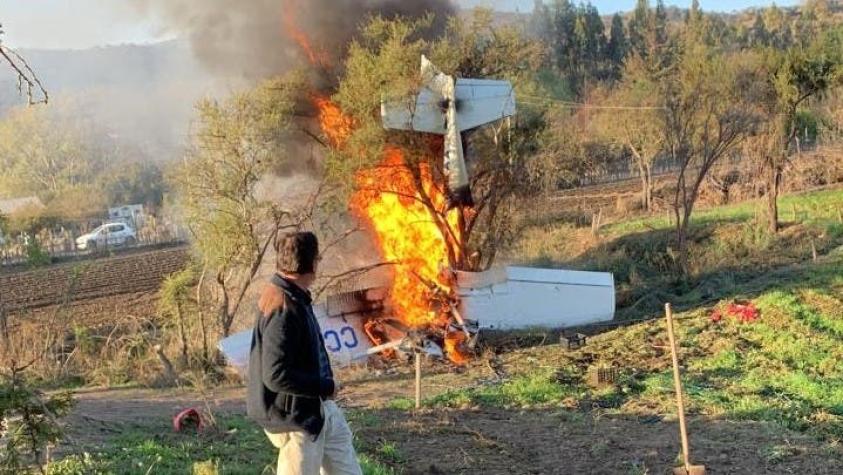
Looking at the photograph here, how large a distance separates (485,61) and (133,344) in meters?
8.32

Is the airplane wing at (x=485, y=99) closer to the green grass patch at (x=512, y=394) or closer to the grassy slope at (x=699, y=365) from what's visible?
the grassy slope at (x=699, y=365)

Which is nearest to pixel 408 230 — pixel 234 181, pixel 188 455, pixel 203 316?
pixel 234 181

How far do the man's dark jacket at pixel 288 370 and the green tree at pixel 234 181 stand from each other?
1033 centimetres

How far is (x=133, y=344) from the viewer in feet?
45.5

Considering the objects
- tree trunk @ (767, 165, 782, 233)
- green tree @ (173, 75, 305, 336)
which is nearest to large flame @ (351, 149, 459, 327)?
green tree @ (173, 75, 305, 336)

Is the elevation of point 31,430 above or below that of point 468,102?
below

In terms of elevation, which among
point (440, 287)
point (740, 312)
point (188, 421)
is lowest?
point (740, 312)

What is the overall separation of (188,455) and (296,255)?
3301 millimetres

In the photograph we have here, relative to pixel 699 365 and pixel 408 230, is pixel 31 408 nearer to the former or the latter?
pixel 699 365

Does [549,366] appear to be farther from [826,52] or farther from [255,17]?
[826,52]

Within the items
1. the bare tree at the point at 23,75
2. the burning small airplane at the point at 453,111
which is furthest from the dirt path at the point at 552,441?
the burning small airplane at the point at 453,111

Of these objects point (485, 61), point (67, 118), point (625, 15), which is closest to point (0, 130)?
point (67, 118)

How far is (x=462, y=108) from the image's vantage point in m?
14.3

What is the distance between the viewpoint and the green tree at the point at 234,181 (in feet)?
46.0
